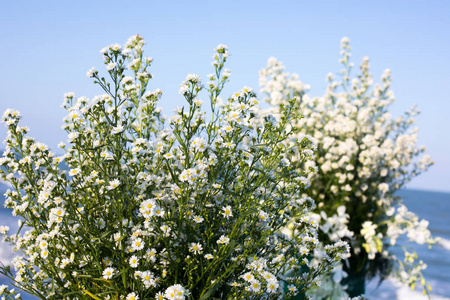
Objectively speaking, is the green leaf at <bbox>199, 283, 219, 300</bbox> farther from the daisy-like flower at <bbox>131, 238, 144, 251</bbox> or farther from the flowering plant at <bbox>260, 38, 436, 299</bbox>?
the flowering plant at <bbox>260, 38, 436, 299</bbox>

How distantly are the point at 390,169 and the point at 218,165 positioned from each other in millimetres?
1862

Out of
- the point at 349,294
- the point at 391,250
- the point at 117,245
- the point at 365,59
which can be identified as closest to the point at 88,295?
the point at 117,245

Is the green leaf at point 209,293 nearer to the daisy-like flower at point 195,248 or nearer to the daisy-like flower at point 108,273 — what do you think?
the daisy-like flower at point 195,248

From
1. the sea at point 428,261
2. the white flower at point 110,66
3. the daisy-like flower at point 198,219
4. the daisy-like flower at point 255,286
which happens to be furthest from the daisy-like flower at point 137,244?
the sea at point 428,261

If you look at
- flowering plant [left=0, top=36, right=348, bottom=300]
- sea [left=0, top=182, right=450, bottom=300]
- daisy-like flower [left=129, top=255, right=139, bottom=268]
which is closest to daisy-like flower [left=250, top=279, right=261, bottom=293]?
flowering plant [left=0, top=36, right=348, bottom=300]

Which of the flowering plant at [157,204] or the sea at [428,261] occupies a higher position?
the sea at [428,261]

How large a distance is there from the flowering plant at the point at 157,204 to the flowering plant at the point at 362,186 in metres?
1.28

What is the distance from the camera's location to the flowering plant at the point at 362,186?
2244 mm

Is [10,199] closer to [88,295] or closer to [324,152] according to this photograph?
[88,295]

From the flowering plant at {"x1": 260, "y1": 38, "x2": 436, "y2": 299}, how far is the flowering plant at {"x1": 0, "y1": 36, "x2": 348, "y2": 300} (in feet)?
4.19

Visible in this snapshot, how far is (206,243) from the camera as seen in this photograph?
883mm

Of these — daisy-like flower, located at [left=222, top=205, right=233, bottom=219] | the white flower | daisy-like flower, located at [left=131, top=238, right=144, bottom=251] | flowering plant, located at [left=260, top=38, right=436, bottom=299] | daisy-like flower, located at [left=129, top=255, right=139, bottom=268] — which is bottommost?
daisy-like flower, located at [left=129, top=255, right=139, bottom=268]

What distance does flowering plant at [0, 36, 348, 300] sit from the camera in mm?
826

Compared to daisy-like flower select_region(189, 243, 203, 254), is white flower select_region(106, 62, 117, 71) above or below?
above
